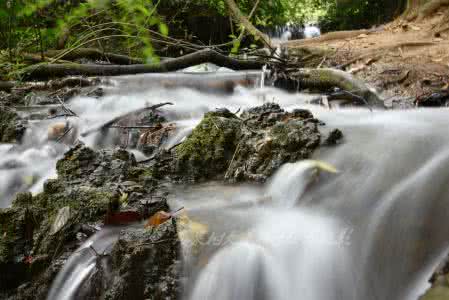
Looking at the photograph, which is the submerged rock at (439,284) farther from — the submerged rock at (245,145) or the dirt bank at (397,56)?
the dirt bank at (397,56)

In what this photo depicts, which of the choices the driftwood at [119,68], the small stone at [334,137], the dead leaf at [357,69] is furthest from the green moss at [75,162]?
the dead leaf at [357,69]

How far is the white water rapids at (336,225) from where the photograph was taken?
9.00 ft

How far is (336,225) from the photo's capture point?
10.4 ft

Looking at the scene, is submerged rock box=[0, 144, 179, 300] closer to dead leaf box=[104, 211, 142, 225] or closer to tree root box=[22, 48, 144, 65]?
dead leaf box=[104, 211, 142, 225]

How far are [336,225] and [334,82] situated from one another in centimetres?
384

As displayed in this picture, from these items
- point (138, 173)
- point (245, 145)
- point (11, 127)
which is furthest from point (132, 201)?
point (11, 127)

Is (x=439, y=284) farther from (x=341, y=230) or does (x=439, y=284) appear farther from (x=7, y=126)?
(x=7, y=126)

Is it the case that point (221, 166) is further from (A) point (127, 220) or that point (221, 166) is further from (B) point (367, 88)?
(B) point (367, 88)

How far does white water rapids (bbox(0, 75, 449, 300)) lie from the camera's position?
274 cm

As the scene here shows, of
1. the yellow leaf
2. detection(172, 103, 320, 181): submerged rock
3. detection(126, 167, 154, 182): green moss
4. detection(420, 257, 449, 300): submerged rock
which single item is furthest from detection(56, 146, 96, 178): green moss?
detection(420, 257, 449, 300): submerged rock

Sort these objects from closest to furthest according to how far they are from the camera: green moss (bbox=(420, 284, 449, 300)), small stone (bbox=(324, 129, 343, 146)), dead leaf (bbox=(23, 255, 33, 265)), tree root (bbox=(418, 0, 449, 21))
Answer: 1. green moss (bbox=(420, 284, 449, 300))
2. dead leaf (bbox=(23, 255, 33, 265))
3. small stone (bbox=(324, 129, 343, 146))
4. tree root (bbox=(418, 0, 449, 21))

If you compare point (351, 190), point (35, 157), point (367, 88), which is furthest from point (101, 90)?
point (351, 190)

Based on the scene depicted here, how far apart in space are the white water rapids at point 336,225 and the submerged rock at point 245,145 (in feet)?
0.54

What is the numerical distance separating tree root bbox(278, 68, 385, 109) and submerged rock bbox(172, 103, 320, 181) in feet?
4.92
